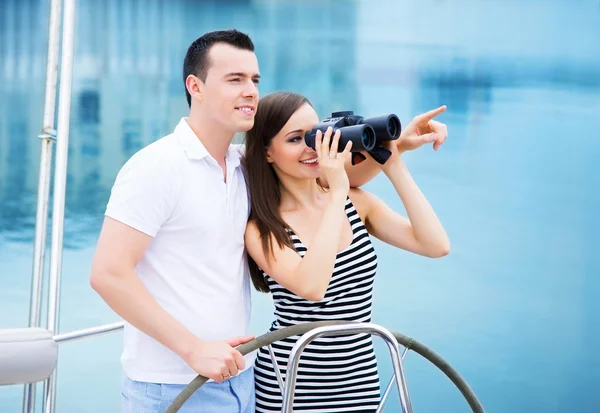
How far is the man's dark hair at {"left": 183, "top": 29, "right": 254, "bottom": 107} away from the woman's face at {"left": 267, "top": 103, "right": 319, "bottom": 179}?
7.2 inches

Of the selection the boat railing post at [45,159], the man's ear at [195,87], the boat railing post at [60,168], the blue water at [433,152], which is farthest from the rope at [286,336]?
the blue water at [433,152]

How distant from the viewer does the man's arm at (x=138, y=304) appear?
1.53 metres

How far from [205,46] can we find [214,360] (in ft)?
2.06

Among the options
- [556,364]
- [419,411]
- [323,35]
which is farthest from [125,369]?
[323,35]

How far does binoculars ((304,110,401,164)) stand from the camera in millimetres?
1747

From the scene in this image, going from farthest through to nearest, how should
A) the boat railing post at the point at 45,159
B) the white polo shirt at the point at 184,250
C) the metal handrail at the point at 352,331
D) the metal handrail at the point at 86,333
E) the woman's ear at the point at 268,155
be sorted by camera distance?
1. the boat railing post at the point at 45,159
2. the metal handrail at the point at 86,333
3. the woman's ear at the point at 268,155
4. the white polo shirt at the point at 184,250
5. the metal handrail at the point at 352,331

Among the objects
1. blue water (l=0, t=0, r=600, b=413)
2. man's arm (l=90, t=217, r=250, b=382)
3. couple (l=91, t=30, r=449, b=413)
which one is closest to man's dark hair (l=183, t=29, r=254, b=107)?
couple (l=91, t=30, r=449, b=413)

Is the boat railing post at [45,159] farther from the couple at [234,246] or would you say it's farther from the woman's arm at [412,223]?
the woman's arm at [412,223]

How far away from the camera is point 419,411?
5.08 meters

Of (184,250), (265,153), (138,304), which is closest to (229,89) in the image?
(265,153)

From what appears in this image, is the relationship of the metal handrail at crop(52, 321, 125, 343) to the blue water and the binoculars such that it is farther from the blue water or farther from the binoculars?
the blue water

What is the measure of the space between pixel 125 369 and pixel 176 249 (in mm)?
277

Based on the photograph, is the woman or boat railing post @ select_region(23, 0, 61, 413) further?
boat railing post @ select_region(23, 0, 61, 413)

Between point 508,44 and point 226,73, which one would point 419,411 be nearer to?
point 226,73
